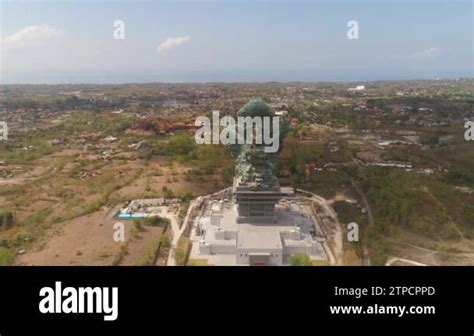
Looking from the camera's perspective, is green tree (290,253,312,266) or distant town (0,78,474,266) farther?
distant town (0,78,474,266)

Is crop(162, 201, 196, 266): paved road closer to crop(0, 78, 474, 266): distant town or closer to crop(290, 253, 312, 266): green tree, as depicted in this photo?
crop(0, 78, 474, 266): distant town

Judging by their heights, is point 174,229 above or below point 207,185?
below

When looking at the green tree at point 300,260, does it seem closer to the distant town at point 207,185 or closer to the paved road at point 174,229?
the distant town at point 207,185

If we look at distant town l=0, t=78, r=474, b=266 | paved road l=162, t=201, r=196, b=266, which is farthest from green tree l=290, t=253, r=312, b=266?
paved road l=162, t=201, r=196, b=266

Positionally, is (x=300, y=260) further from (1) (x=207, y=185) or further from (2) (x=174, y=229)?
(1) (x=207, y=185)

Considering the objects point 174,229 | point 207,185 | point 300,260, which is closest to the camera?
point 300,260

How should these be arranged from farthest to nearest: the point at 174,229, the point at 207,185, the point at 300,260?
the point at 207,185, the point at 174,229, the point at 300,260

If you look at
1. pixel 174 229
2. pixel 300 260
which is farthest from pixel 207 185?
pixel 300 260

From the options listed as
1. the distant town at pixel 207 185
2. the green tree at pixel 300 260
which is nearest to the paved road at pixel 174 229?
the distant town at pixel 207 185
